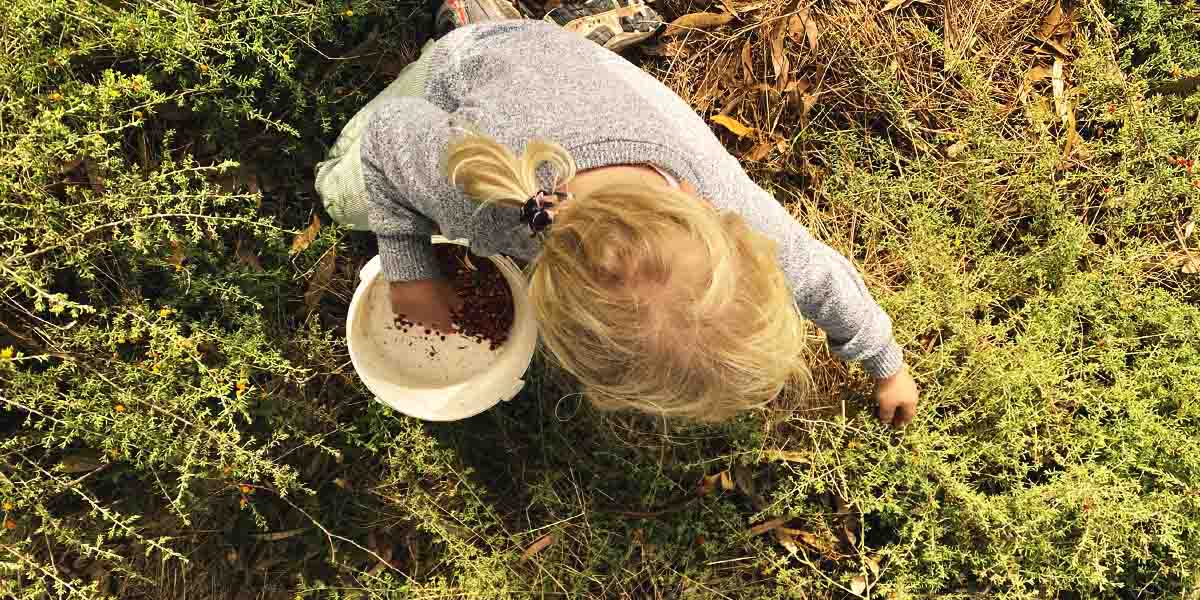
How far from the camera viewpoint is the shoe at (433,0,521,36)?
2.00 metres

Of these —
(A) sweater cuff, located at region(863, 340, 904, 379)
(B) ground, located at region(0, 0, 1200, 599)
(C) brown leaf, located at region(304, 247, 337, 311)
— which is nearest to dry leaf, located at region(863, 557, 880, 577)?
(B) ground, located at region(0, 0, 1200, 599)

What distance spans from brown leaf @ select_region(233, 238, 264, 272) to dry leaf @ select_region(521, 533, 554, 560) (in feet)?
3.81

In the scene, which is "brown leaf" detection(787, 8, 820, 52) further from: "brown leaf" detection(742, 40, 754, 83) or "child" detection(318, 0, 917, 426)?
"child" detection(318, 0, 917, 426)

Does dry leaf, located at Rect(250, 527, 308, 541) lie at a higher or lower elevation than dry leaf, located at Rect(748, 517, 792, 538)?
lower

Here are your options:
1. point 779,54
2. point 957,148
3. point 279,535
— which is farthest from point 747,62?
point 279,535

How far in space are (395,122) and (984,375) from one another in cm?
173

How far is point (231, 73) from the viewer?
2.08 m

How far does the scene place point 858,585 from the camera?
2211 mm

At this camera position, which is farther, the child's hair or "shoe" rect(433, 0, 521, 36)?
"shoe" rect(433, 0, 521, 36)

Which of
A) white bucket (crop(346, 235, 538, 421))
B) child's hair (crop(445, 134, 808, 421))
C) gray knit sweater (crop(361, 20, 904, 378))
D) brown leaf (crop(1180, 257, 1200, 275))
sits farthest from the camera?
brown leaf (crop(1180, 257, 1200, 275))

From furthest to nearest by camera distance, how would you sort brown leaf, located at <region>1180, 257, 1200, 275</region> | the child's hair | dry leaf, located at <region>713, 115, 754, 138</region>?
dry leaf, located at <region>713, 115, 754, 138</region> < brown leaf, located at <region>1180, 257, 1200, 275</region> < the child's hair

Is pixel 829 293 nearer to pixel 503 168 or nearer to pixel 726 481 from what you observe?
pixel 503 168

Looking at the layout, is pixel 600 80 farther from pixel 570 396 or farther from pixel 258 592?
pixel 258 592

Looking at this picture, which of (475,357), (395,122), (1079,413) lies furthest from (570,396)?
(1079,413)
